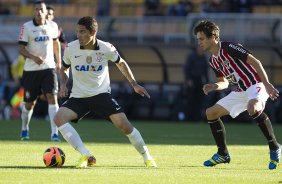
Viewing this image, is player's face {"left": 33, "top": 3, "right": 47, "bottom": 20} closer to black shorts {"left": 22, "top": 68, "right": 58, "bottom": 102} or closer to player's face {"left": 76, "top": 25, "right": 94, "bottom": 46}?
black shorts {"left": 22, "top": 68, "right": 58, "bottom": 102}

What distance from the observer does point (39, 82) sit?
16188 mm

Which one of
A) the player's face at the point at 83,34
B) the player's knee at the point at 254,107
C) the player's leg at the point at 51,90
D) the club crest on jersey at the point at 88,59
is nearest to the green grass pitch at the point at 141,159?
the player's leg at the point at 51,90

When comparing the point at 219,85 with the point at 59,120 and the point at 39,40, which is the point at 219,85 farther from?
the point at 39,40

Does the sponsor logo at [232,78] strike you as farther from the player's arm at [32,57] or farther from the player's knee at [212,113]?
the player's arm at [32,57]

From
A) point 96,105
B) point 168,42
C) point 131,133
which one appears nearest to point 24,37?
point 96,105

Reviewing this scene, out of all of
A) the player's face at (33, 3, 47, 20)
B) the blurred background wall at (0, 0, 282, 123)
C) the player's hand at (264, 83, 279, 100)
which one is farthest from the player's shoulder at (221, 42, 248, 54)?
the blurred background wall at (0, 0, 282, 123)

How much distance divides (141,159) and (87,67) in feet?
5.74

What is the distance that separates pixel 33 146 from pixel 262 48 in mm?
11482

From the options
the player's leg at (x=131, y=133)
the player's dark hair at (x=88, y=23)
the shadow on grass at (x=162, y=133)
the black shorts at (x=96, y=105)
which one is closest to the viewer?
the player's dark hair at (x=88, y=23)

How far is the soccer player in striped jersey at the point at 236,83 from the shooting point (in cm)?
1131

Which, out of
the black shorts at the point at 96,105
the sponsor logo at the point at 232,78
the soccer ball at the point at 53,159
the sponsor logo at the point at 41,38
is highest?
the sponsor logo at the point at 232,78

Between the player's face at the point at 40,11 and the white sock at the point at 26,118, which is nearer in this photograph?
the player's face at the point at 40,11

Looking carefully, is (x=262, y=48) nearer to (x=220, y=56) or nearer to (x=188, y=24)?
(x=188, y=24)

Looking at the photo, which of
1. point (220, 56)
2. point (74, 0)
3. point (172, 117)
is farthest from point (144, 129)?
point (74, 0)
